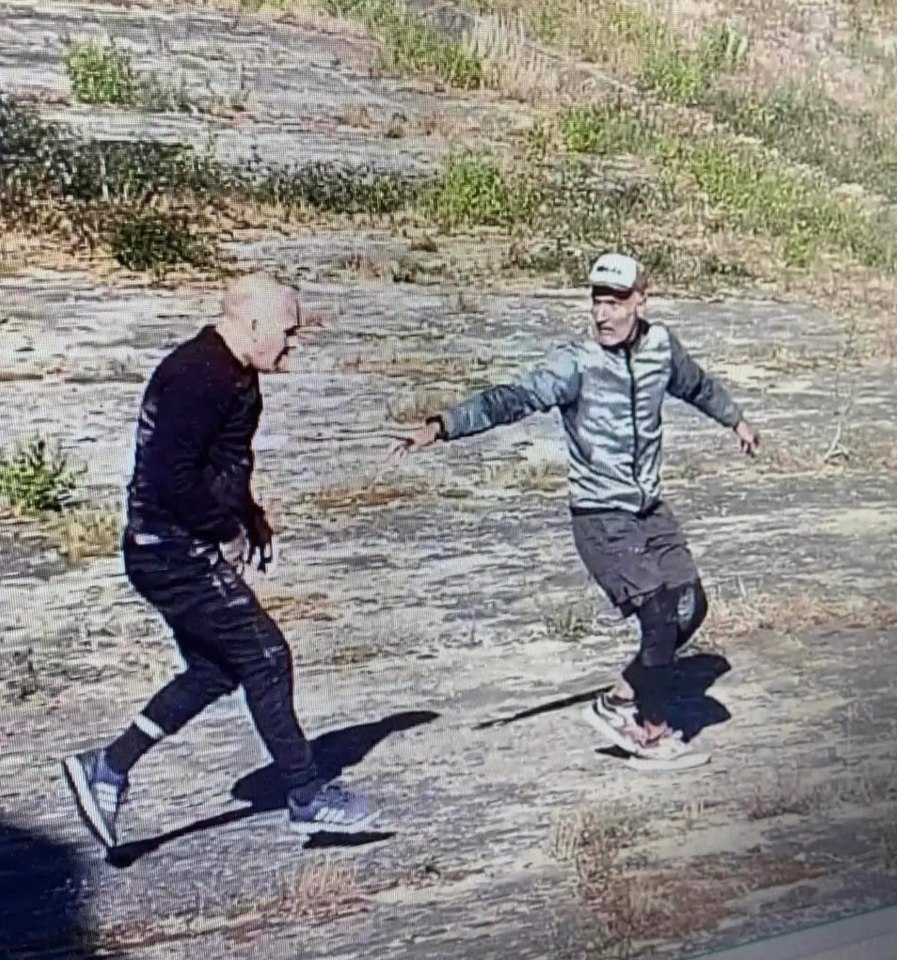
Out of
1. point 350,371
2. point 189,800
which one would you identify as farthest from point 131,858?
point 350,371

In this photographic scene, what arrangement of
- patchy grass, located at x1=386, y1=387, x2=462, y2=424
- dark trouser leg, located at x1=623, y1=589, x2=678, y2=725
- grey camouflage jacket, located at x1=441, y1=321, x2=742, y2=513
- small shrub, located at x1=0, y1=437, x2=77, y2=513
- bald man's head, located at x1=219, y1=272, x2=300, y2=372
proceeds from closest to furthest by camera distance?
small shrub, located at x1=0, y1=437, x2=77, y2=513 < bald man's head, located at x1=219, y1=272, x2=300, y2=372 < patchy grass, located at x1=386, y1=387, x2=462, y2=424 < grey camouflage jacket, located at x1=441, y1=321, x2=742, y2=513 < dark trouser leg, located at x1=623, y1=589, x2=678, y2=725

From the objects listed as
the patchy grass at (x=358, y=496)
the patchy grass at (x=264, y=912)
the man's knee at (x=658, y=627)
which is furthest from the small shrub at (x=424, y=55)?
the patchy grass at (x=264, y=912)

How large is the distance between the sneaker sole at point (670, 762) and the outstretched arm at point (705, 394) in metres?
0.42

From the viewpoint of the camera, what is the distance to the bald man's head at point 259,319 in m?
1.82

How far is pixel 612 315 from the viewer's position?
2084mm

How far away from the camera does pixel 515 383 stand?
6.68 feet

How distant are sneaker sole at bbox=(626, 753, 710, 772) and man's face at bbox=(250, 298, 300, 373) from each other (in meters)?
0.73

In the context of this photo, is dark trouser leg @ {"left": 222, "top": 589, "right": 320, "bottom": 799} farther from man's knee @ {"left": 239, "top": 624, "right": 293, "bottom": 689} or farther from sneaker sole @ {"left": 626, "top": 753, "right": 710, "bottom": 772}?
sneaker sole @ {"left": 626, "top": 753, "right": 710, "bottom": 772}

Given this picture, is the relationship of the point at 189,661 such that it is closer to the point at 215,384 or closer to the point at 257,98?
the point at 215,384

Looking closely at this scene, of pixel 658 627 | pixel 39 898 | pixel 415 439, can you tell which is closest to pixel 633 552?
pixel 658 627

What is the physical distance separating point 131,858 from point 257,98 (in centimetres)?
87

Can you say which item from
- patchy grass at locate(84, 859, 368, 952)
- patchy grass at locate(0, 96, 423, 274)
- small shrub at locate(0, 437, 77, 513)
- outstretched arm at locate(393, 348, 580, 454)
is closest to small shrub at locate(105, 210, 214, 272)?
patchy grass at locate(0, 96, 423, 274)

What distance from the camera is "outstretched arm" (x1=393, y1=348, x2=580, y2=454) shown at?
197 cm

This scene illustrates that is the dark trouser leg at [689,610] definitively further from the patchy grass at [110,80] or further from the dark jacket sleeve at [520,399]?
the patchy grass at [110,80]
